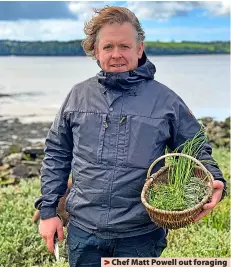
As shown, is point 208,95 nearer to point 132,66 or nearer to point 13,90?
point 13,90

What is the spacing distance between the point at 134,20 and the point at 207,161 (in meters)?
0.84

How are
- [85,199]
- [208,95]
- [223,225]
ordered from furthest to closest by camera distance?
[208,95], [223,225], [85,199]

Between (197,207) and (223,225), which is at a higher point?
(197,207)

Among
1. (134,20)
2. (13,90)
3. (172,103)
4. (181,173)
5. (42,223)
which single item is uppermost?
(134,20)

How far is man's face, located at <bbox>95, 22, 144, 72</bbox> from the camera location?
10.6 ft

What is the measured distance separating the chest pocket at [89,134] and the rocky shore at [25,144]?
19.4 ft

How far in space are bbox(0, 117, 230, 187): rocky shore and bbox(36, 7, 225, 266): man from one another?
5831 millimetres

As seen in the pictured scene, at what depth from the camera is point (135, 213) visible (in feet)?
10.4

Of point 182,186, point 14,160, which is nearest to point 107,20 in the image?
point 182,186

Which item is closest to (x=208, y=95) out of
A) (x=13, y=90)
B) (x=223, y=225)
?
(x=13, y=90)

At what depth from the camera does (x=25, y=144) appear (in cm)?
1534

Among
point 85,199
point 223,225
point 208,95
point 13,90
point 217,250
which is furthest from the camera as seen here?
point 13,90

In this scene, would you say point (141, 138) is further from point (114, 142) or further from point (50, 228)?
point (50, 228)

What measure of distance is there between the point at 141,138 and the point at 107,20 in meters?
0.65
